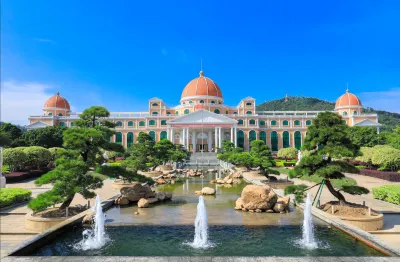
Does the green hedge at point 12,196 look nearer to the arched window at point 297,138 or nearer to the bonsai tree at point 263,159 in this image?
the bonsai tree at point 263,159

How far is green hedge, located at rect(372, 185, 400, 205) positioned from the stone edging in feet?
43.4

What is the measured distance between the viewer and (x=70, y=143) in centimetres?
1077

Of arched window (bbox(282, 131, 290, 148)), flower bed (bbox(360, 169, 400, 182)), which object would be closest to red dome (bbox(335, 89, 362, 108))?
arched window (bbox(282, 131, 290, 148))

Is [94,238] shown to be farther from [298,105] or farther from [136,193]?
[298,105]

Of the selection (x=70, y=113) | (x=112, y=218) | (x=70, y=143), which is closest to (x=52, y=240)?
(x=112, y=218)

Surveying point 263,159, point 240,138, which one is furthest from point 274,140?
point 263,159

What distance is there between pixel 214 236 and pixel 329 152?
5.04m

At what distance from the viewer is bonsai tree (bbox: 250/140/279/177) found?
20250 millimetres

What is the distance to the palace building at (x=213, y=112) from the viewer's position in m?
60.8

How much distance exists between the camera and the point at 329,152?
10289mm

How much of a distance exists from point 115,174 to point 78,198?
18.3ft

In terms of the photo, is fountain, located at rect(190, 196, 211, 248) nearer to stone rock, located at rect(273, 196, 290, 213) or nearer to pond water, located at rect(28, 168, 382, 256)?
pond water, located at rect(28, 168, 382, 256)

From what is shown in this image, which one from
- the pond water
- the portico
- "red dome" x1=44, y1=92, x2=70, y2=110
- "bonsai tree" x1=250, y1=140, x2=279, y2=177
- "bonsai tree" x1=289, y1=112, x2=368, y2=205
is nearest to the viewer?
the pond water

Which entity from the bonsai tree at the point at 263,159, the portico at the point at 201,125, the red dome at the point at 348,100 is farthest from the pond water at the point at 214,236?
the red dome at the point at 348,100
